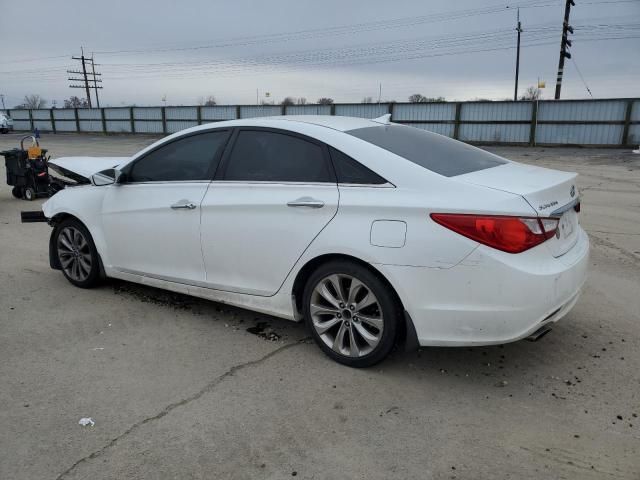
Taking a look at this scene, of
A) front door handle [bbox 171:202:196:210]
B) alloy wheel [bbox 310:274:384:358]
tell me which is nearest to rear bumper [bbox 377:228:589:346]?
alloy wheel [bbox 310:274:384:358]

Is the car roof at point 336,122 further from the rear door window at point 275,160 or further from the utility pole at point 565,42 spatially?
the utility pole at point 565,42

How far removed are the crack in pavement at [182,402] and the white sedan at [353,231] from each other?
31cm

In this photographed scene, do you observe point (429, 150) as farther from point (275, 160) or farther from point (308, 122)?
point (275, 160)

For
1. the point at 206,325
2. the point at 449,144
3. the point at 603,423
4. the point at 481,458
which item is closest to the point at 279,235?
the point at 206,325

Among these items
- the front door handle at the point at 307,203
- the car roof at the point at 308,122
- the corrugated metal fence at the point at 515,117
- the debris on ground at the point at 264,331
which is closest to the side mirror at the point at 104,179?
the car roof at the point at 308,122

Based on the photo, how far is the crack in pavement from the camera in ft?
8.77

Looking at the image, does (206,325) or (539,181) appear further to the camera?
(206,325)

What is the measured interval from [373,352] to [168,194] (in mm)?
2067

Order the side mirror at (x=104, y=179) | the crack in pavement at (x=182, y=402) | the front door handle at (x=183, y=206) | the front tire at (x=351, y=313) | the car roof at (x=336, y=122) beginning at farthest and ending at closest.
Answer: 1. the side mirror at (x=104, y=179)
2. the front door handle at (x=183, y=206)
3. the car roof at (x=336, y=122)
4. the front tire at (x=351, y=313)
5. the crack in pavement at (x=182, y=402)

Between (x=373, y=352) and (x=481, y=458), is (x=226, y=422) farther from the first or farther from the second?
(x=481, y=458)

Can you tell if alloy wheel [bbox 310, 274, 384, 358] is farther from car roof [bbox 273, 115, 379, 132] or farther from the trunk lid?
car roof [bbox 273, 115, 379, 132]

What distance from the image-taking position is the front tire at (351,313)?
3275 mm

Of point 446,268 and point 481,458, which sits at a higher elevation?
point 446,268

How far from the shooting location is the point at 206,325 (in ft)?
14.1
